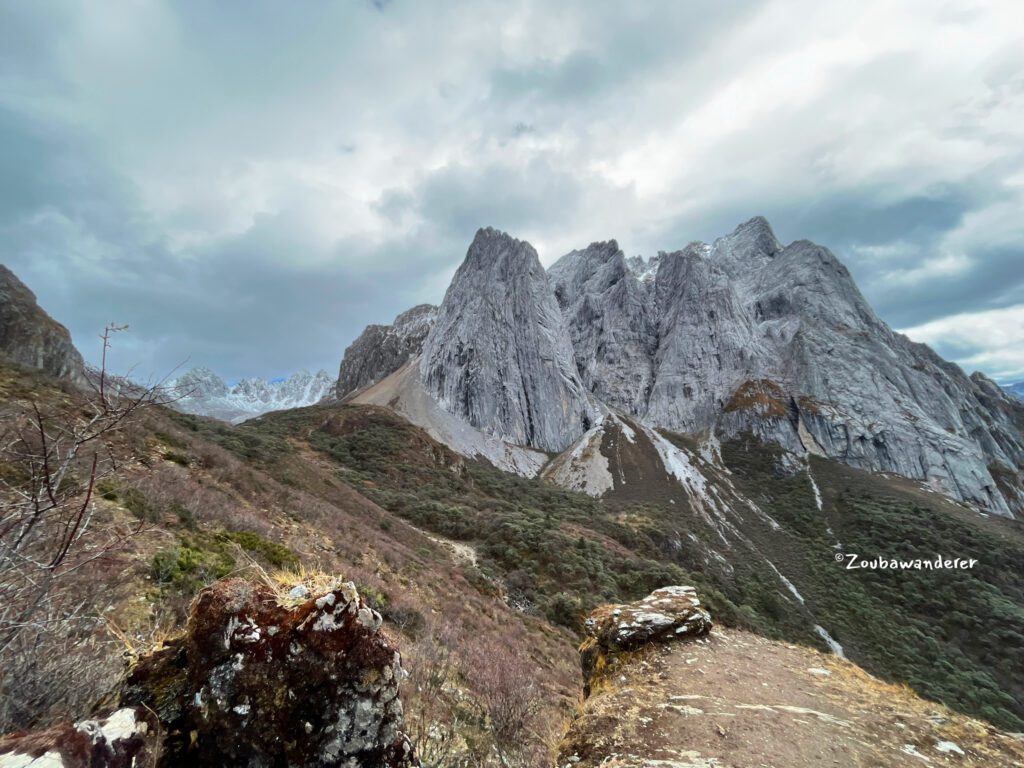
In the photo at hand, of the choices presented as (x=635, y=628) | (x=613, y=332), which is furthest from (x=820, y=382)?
(x=635, y=628)

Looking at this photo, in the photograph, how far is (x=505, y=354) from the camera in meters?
102

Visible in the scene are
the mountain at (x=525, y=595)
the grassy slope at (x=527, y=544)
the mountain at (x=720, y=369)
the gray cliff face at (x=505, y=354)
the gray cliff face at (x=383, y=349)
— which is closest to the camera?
the mountain at (x=525, y=595)

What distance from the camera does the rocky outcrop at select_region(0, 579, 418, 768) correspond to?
2787 millimetres

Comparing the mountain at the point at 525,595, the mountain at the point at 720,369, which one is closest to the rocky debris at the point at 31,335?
the mountain at the point at 525,595

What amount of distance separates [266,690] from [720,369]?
13921 centimetres

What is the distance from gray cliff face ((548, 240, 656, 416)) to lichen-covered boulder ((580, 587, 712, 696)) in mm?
124201

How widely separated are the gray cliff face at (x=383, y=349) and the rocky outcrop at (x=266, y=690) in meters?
121

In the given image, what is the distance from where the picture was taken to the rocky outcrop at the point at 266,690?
2.79 m

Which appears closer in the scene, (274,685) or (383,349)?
(274,685)

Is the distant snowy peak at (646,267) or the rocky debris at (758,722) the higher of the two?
the distant snowy peak at (646,267)

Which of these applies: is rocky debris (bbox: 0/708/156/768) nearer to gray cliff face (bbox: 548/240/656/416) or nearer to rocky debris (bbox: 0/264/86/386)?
rocky debris (bbox: 0/264/86/386)

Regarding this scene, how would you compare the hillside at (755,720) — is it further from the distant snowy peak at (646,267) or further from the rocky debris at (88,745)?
the distant snowy peak at (646,267)

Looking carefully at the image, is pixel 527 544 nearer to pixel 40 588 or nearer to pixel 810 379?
pixel 40 588

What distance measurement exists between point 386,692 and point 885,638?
58.1 meters
